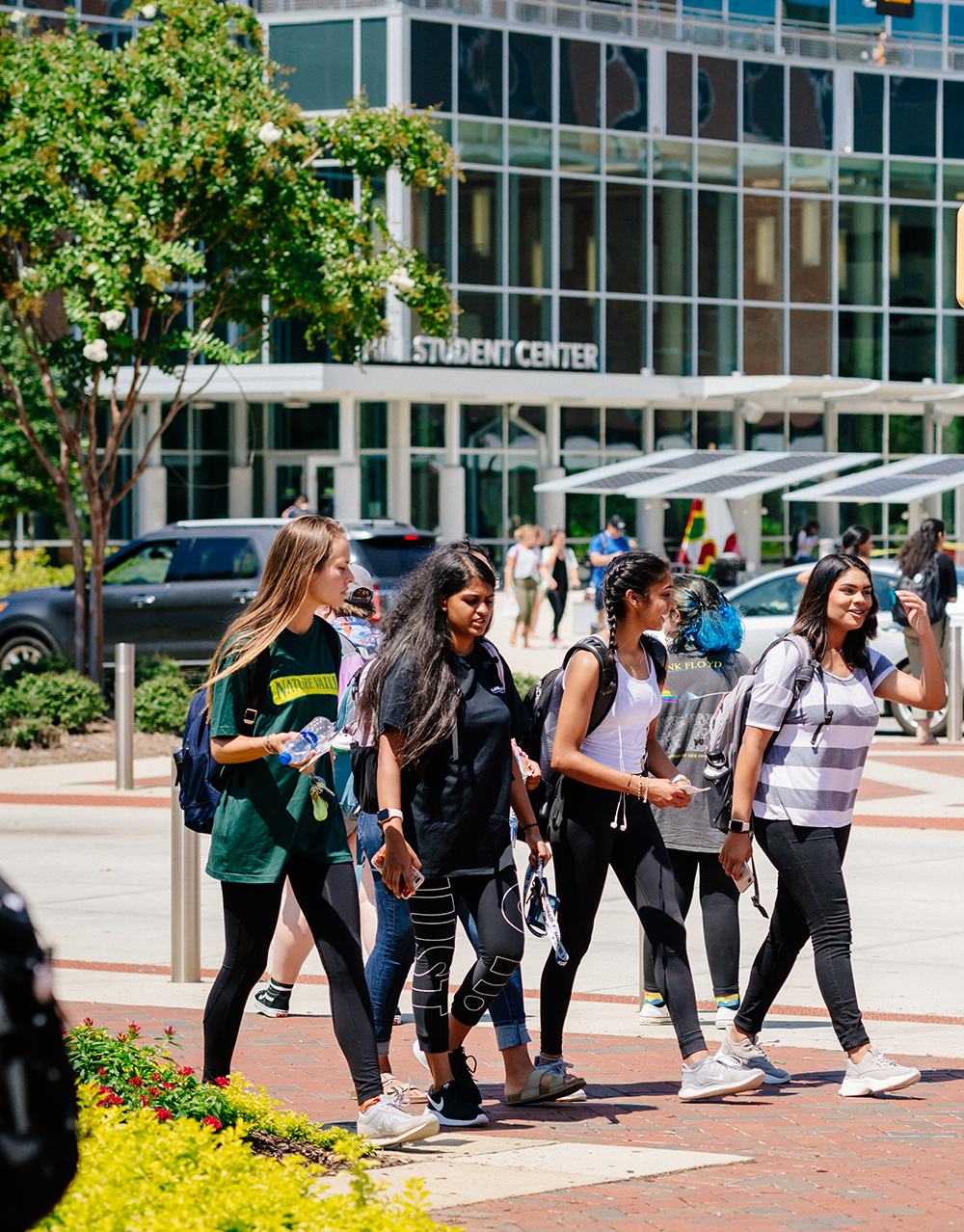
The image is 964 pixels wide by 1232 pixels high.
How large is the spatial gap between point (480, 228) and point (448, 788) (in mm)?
39000

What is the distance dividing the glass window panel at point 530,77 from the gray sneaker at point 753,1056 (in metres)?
39.0

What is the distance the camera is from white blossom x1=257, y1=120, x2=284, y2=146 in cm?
1709

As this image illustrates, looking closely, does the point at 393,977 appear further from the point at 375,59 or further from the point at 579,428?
the point at 579,428

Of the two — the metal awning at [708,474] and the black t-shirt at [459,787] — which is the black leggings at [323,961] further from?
the metal awning at [708,474]

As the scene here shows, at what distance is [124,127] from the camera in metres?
17.6

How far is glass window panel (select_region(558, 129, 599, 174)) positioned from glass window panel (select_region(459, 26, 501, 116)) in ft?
6.20

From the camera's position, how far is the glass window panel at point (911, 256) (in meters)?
47.8

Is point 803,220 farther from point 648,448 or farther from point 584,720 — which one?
point 584,720

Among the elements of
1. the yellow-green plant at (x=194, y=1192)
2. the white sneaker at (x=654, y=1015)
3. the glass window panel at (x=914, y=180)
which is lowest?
the white sneaker at (x=654, y=1015)

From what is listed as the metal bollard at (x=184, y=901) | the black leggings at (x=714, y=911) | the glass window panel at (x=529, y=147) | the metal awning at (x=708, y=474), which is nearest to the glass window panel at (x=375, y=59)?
the glass window panel at (x=529, y=147)

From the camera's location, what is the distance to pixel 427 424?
43.6m

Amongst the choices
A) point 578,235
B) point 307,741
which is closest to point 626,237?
point 578,235

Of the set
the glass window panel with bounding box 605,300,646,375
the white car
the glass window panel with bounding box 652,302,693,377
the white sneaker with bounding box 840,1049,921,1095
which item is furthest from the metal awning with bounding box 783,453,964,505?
the white sneaker with bounding box 840,1049,921,1095

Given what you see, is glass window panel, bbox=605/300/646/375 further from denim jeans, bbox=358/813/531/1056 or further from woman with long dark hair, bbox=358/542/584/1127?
woman with long dark hair, bbox=358/542/584/1127
